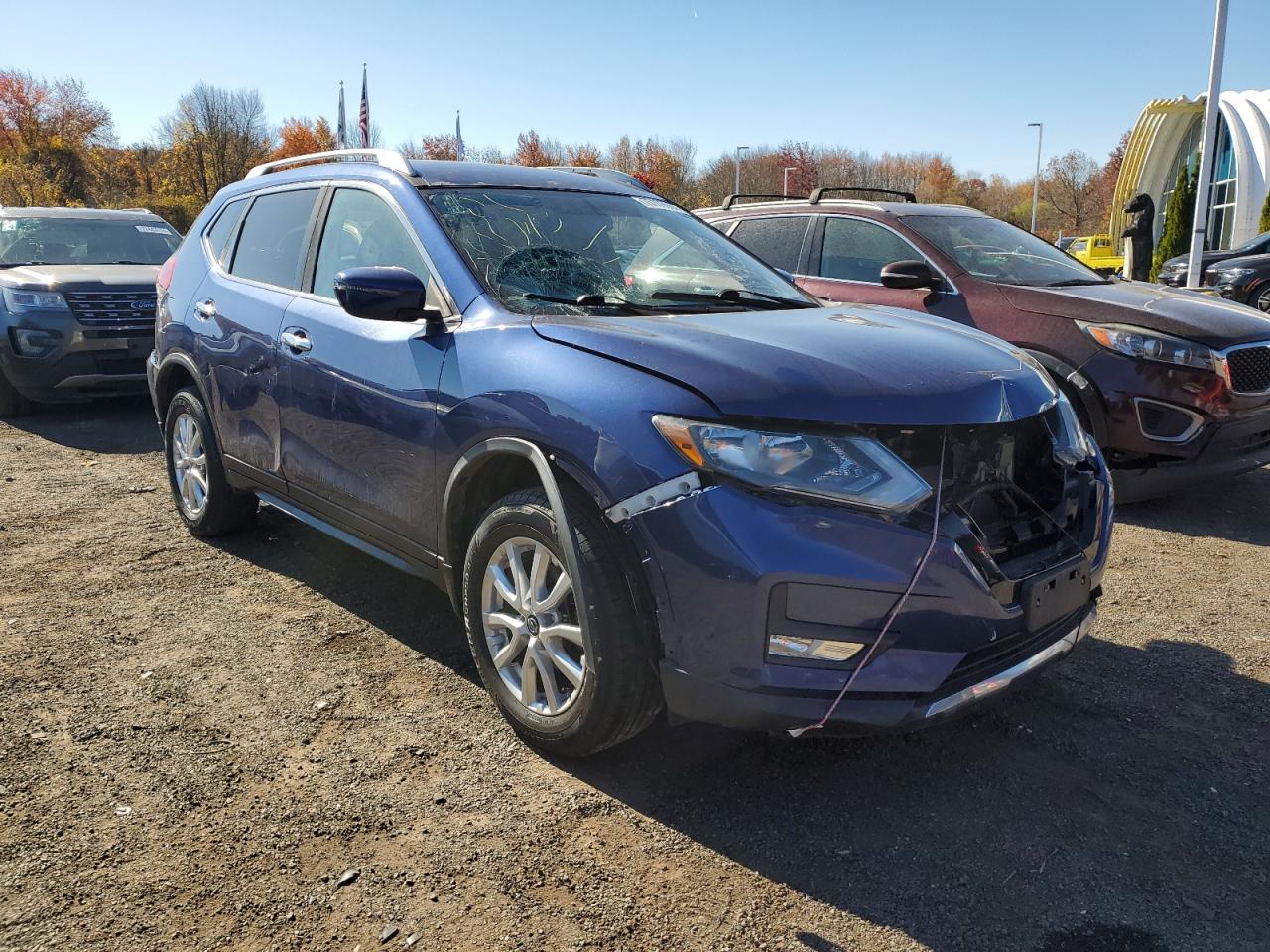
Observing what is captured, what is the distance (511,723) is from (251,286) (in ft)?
7.97

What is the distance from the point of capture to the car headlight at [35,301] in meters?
8.10

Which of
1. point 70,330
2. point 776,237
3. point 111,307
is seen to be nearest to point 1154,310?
point 776,237

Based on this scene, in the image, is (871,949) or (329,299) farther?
(329,299)

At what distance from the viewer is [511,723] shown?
299cm

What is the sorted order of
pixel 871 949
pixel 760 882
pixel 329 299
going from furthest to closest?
pixel 329 299 → pixel 760 882 → pixel 871 949

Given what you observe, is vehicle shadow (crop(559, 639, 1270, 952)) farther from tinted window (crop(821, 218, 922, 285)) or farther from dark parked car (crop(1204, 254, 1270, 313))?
dark parked car (crop(1204, 254, 1270, 313))

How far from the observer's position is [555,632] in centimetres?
277

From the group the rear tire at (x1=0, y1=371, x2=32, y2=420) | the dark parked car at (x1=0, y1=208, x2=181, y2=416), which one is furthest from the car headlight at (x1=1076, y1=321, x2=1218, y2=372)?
the rear tire at (x1=0, y1=371, x2=32, y2=420)

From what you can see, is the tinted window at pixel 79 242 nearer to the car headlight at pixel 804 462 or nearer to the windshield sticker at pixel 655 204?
the windshield sticker at pixel 655 204

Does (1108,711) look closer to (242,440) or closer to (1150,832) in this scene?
(1150,832)

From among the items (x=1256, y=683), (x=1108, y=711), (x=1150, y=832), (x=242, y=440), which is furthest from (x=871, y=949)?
(x=242, y=440)

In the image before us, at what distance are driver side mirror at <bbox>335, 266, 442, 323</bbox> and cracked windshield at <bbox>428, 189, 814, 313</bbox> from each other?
0.82 ft

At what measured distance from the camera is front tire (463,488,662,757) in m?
2.55

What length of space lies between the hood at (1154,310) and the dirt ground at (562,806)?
1870 millimetres
